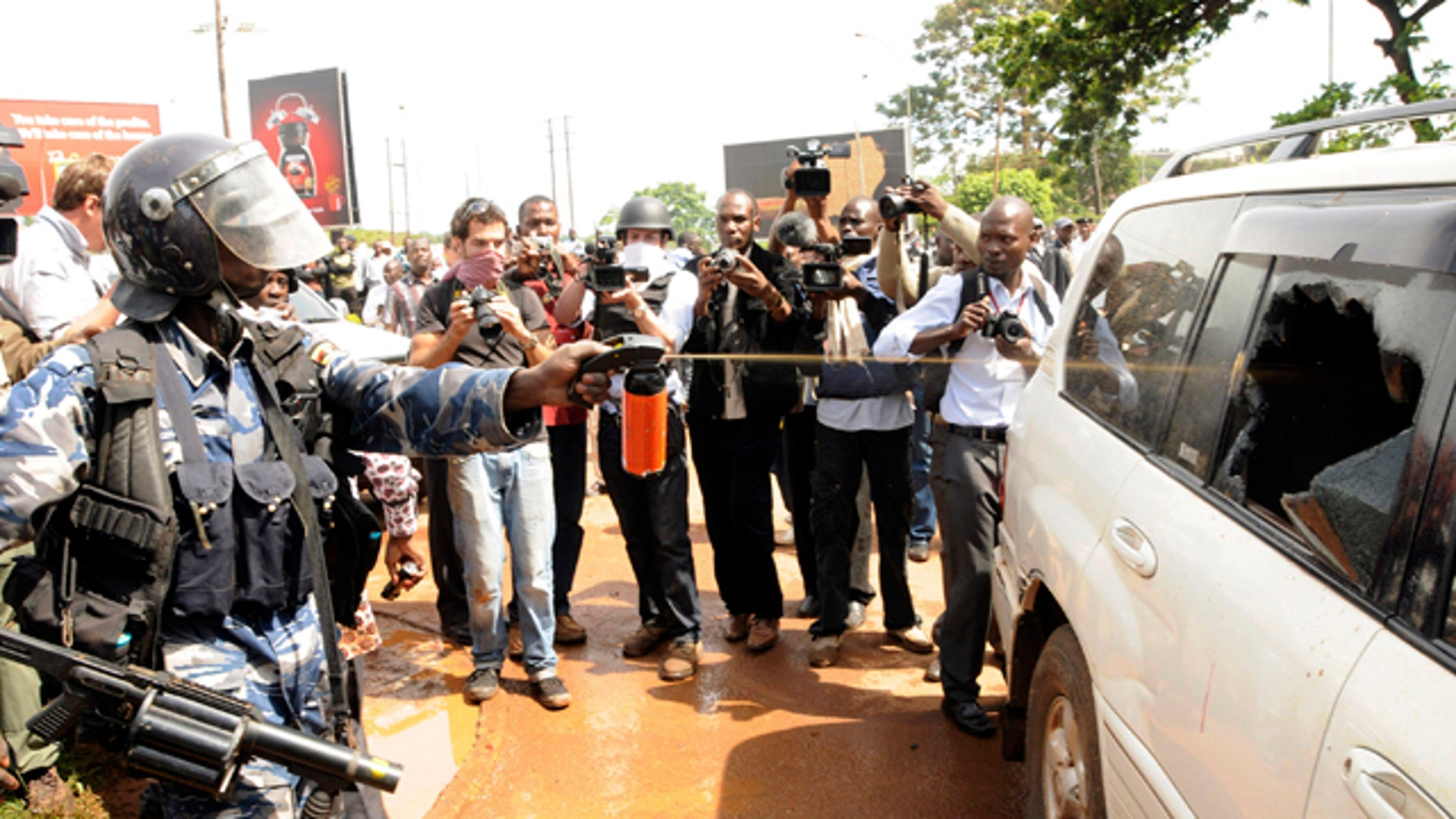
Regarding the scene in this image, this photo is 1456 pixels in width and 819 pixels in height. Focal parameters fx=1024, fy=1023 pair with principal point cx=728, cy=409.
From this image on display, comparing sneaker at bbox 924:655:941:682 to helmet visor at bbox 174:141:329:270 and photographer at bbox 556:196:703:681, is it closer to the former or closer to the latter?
photographer at bbox 556:196:703:681

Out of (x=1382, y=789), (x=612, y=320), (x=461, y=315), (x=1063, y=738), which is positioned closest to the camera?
(x=1382, y=789)

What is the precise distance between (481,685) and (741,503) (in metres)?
1.43

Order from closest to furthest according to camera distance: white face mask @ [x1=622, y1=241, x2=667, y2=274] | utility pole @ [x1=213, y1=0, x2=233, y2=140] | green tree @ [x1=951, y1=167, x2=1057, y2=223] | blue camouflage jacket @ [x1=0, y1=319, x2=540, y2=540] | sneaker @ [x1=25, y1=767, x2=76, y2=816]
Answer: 1. blue camouflage jacket @ [x1=0, y1=319, x2=540, y2=540]
2. sneaker @ [x1=25, y1=767, x2=76, y2=816]
3. white face mask @ [x1=622, y1=241, x2=667, y2=274]
4. utility pole @ [x1=213, y1=0, x2=233, y2=140]
5. green tree @ [x1=951, y1=167, x2=1057, y2=223]

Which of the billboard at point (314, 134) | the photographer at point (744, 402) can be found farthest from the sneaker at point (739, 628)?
the billboard at point (314, 134)

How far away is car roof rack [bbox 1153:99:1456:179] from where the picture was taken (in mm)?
1986

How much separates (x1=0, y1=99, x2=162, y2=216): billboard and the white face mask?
89.9 ft

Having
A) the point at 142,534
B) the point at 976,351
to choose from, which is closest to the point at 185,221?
the point at 142,534

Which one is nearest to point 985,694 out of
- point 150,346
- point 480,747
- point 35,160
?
point 480,747

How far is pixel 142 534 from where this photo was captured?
1.88 metres

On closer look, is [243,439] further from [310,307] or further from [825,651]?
[310,307]

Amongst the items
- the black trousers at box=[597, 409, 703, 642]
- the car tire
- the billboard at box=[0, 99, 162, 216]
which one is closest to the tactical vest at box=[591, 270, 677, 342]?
the black trousers at box=[597, 409, 703, 642]

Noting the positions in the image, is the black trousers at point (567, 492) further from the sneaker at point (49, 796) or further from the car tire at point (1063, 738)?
the car tire at point (1063, 738)

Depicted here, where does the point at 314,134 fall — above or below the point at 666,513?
above

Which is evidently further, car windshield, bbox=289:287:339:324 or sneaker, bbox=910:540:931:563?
sneaker, bbox=910:540:931:563
